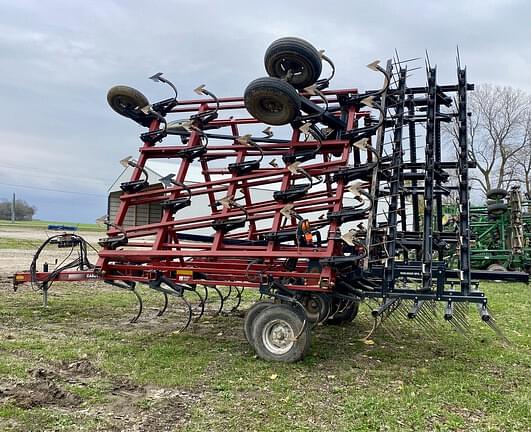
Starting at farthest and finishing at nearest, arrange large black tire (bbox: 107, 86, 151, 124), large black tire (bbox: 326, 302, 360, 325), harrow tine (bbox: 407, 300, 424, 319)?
large black tire (bbox: 326, 302, 360, 325), large black tire (bbox: 107, 86, 151, 124), harrow tine (bbox: 407, 300, 424, 319)

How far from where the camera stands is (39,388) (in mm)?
4285

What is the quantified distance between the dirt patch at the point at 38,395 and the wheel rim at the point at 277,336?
2.01 meters

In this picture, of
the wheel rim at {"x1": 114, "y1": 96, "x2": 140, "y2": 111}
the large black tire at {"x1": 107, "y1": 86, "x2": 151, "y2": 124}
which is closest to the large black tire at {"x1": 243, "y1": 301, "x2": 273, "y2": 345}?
the large black tire at {"x1": 107, "y1": 86, "x2": 151, "y2": 124}

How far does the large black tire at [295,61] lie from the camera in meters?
5.77

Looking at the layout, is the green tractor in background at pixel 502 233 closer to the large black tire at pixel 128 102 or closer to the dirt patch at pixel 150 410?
the large black tire at pixel 128 102

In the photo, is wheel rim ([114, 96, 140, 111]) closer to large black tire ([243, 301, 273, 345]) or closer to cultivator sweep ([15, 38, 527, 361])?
cultivator sweep ([15, 38, 527, 361])

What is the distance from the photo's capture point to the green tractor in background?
1412cm

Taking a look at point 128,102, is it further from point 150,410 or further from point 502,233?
point 502,233

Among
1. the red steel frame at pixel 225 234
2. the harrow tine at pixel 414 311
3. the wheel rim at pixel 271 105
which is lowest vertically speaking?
the harrow tine at pixel 414 311

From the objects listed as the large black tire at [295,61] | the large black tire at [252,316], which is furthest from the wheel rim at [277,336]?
the large black tire at [295,61]

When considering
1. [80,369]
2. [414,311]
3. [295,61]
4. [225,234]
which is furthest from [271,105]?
[80,369]

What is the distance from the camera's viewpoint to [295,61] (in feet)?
19.2

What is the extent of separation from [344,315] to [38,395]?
15.2 feet

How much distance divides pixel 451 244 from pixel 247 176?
9.93 ft
